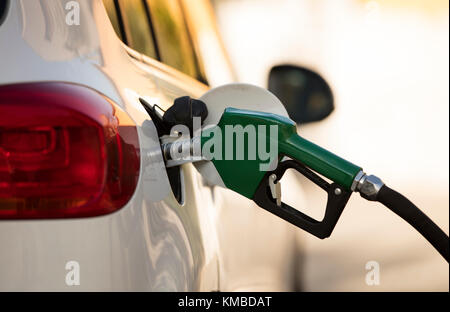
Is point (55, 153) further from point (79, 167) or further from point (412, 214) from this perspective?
point (412, 214)

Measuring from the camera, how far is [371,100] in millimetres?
3799

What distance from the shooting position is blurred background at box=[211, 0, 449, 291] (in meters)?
3.68

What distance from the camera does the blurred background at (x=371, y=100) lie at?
368 cm

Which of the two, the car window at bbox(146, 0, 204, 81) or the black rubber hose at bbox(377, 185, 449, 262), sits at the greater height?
the car window at bbox(146, 0, 204, 81)

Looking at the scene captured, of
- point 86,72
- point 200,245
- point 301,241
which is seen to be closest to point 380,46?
point 301,241

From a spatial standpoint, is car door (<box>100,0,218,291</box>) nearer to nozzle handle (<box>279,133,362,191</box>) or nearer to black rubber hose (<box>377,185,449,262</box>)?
nozzle handle (<box>279,133,362,191</box>)

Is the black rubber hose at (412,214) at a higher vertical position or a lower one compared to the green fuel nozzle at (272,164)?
lower

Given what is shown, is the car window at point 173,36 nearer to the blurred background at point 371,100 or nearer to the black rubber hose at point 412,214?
the blurred background at point 371,100

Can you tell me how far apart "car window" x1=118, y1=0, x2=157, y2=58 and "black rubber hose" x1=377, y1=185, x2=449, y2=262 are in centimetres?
79

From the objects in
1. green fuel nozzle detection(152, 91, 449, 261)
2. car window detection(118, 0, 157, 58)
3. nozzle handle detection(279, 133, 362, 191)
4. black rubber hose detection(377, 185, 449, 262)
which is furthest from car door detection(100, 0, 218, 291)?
black rubber hose detection(377, 185, 449, 262)

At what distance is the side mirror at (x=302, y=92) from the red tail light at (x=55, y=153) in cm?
A: 202

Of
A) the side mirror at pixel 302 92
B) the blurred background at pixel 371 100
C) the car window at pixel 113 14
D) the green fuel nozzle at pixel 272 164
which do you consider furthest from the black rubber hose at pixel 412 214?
the side mirror at pixel 302 92

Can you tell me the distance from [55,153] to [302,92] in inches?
85.1

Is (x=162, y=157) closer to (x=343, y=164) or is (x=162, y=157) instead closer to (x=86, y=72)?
(x=86, y=72)
